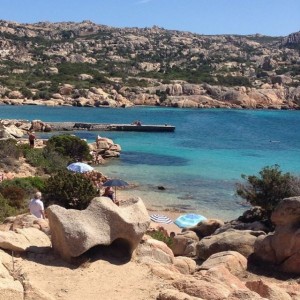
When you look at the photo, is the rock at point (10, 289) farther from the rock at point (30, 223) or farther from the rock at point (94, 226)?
the rock at point (30, 223)

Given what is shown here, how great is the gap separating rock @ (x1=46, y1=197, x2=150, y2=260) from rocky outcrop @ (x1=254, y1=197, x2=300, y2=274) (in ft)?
14.4

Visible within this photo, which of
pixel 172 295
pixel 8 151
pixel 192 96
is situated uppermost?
pixel 192 96

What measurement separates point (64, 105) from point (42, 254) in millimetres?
91592

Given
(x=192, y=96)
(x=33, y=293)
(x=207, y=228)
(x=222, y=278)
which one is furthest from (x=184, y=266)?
(x=192, y=96)

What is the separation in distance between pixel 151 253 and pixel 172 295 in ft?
9.27

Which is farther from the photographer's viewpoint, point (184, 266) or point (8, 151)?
point (8, 151)

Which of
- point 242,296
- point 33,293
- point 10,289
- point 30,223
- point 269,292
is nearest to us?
point 10,289

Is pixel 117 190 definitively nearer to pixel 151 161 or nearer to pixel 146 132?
pixel 151 161

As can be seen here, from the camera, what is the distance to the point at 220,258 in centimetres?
1134

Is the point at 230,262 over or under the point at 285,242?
under

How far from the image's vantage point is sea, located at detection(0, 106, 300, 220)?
25.5 m

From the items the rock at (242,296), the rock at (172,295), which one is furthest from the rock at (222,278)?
the rock at (242,296)

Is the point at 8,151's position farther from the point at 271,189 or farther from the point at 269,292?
the point at 269,292

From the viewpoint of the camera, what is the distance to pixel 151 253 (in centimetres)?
1021
